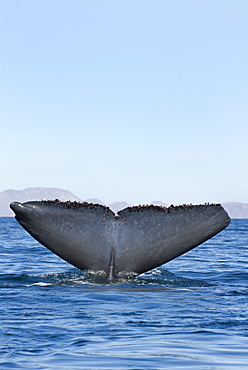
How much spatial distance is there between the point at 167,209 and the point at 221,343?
2.97m

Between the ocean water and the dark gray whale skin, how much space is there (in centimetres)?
40

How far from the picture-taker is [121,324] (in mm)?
6332

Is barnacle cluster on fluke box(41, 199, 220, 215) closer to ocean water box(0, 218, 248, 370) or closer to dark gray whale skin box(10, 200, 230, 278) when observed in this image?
dark gray whale skin box(10, 200, 230, 278)

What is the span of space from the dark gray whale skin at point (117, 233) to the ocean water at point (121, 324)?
40 cm

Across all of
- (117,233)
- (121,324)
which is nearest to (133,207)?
(117,233)

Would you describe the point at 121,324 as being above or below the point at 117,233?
below

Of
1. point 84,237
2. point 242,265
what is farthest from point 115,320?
point 242,265

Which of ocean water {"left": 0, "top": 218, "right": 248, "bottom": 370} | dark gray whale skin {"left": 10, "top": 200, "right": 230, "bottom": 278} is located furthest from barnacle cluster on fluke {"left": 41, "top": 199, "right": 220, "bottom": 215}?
ocean water {"left": 0, "top": 218, "right": 248, "bottom": 370}

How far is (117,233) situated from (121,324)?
2.09m

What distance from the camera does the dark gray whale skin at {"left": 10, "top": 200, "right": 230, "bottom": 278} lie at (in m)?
8.09

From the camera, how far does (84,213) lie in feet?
27.3

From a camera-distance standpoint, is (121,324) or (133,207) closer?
(121,324)

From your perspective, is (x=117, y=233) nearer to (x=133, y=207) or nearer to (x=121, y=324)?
(x=133, y=207)

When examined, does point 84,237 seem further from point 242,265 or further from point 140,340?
point 242,265
